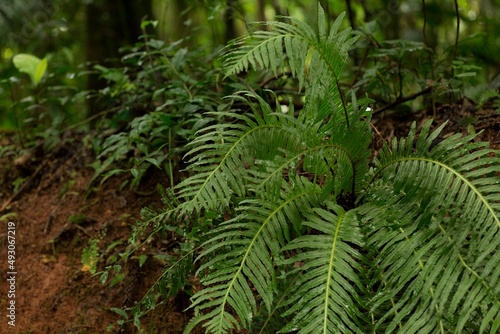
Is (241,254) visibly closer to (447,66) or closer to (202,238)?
(202,238)

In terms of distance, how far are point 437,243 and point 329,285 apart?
393mm

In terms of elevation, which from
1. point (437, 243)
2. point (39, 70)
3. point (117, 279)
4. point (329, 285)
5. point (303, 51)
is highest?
point (303, 51)

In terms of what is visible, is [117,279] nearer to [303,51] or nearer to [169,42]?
[303,51]

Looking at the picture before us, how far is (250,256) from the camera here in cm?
191

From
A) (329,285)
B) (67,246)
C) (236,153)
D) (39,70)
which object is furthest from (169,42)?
(329,285)

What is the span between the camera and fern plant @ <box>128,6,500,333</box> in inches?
66.5

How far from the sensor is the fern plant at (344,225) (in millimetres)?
1688

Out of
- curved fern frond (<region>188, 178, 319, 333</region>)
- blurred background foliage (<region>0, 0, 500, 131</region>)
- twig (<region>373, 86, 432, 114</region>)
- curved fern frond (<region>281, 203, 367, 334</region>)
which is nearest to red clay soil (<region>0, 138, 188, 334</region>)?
blurred background foliage (<region>0, 0, 500, 131</region>)

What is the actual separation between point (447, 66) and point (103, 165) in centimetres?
233

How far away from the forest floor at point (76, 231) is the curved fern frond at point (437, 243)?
2.38 feet

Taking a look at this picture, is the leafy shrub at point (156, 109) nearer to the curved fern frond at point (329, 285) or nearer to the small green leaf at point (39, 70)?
the small green leaf at point (39, 70)

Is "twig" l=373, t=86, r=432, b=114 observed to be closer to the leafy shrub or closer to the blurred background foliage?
the blurred background foliage

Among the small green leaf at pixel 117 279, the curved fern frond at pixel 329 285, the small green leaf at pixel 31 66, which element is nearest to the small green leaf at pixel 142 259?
the small green leaf at pixel 117 279

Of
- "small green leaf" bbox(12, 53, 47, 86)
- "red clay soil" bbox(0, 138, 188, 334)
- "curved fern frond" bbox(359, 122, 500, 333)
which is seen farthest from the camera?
"small green leaf" bbox(12, 53, 47, 86)
